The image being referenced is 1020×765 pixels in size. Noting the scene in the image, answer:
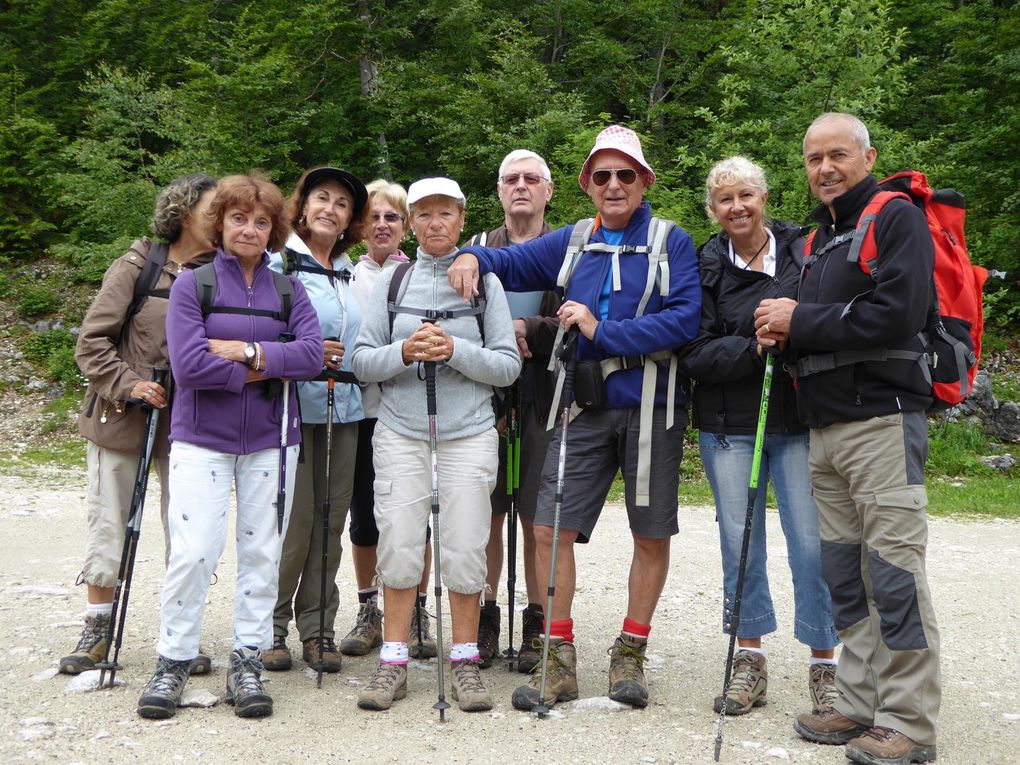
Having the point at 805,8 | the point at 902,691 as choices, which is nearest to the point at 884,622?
the point at 902,691

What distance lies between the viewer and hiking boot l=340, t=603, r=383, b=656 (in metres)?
5.44

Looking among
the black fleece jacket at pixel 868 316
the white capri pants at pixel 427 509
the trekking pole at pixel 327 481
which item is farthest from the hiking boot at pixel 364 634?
the black fleece jacket at pixel 868 316

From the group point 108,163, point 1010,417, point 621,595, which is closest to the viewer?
point 621,595

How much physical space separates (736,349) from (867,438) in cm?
81

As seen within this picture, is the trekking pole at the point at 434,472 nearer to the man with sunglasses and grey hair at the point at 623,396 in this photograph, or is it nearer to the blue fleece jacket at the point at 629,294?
the man with sunglasses and grey hair at the point at 623,396

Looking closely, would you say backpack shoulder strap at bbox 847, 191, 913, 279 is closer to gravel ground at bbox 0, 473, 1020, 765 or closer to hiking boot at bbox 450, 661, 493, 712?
gravel ground at bbox 0, 473, 1020, 765

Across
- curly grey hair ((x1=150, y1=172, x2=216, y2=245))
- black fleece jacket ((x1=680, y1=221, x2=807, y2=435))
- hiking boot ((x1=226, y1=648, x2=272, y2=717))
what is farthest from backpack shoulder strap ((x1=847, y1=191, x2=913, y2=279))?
curly grey hair ((x1=150, y1=172, x2=216, y2=245))

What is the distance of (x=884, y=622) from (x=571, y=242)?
8.07 ft

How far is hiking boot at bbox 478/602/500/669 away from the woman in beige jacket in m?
1.56

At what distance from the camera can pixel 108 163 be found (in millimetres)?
18141

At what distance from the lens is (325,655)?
5086 millimetres

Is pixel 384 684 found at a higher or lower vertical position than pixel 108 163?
lower

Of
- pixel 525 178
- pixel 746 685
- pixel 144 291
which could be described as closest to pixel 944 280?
pixel 746 685

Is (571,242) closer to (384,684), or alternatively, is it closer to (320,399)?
(320,399)
